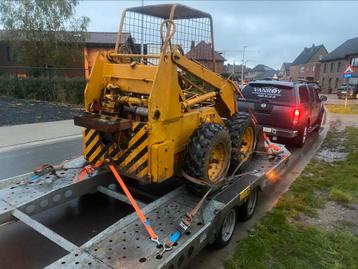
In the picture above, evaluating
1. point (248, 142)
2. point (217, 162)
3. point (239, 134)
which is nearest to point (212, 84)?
point (239, 134)

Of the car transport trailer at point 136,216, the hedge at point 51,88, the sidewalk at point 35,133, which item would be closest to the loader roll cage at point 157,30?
the car transport trailer at point 136,216

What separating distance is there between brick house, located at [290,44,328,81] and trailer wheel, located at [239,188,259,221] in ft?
220

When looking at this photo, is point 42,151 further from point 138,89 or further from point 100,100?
point 138,89

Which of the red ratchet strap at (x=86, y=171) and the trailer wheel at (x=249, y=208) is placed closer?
the red ratchet strap at (x=86, y=171)

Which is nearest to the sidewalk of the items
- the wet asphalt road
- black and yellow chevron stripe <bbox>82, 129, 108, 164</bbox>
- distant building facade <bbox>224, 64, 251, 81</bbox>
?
the wet asphalt road

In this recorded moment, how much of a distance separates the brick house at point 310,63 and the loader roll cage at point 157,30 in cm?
6656

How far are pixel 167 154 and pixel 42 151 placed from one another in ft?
17.3

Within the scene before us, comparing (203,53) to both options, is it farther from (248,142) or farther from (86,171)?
(86,171)

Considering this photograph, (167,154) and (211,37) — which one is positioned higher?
(211,37)

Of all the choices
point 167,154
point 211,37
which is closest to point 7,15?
point 211,37

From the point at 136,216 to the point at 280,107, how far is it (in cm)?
576

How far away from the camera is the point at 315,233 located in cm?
393

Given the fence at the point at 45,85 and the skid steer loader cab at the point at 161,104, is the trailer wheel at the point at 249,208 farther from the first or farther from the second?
the fence at the point at 45,85

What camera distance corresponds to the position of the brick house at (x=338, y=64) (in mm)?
47966
